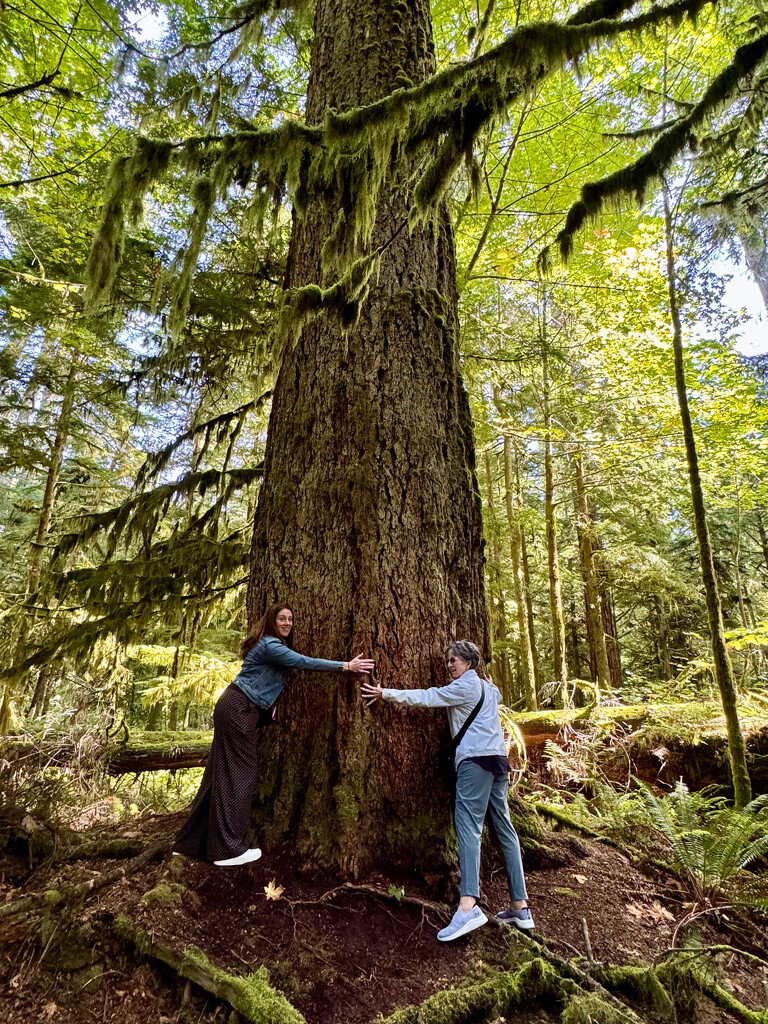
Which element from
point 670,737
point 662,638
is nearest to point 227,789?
point 670,737

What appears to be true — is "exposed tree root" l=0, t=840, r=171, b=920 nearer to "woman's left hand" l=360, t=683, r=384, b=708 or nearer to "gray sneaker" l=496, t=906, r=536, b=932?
"woman's left hand" l=360, t=683, r=384, b=708

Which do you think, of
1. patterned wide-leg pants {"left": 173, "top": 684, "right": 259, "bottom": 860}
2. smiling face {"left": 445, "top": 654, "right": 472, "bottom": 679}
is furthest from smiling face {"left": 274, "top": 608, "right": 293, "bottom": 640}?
smiling face {"left": 445, "top": 654, "right": 472, "bottom": 679}

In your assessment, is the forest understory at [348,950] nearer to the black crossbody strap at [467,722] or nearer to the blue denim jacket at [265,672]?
the black crossbody strap at [467,722]

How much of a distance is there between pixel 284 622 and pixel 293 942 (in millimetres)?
1693

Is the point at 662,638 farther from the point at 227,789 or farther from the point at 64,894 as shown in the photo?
the point at 64,894

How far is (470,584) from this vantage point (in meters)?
3.75

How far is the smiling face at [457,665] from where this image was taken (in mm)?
3328

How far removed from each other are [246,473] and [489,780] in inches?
150

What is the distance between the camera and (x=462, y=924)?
2811 millimetres

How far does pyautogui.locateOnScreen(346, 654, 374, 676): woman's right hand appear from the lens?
127 inches

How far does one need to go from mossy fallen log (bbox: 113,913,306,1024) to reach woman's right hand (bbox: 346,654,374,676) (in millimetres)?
1459

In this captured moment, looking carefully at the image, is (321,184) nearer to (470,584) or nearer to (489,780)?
(470,584)

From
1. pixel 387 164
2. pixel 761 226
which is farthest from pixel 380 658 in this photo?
pixel 761 226

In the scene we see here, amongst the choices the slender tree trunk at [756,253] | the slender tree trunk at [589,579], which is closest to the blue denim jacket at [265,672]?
the slender tree trunk at [756,253]
